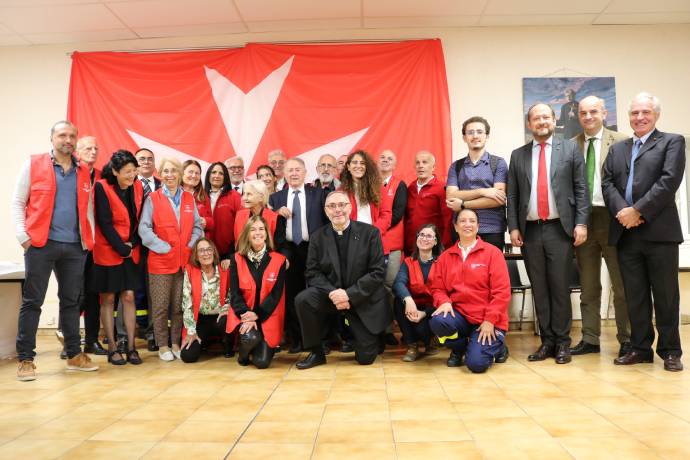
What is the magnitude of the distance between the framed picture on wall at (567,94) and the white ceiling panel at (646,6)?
25.1 inches

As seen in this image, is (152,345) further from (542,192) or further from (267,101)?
(542,192)

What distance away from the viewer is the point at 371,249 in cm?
355

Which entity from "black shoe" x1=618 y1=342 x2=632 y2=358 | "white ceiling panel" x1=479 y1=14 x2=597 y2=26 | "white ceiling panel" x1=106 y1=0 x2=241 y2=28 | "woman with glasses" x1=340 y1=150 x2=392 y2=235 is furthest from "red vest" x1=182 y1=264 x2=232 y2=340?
"white ceiling panel" x1=479 y1=14 x2=597 y2=26

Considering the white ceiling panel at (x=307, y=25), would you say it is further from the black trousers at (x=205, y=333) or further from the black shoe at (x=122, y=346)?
the black shoe at (x=122, y=346)

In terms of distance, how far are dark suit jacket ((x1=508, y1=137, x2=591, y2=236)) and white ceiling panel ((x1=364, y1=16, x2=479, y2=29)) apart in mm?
2141

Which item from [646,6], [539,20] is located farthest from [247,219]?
[646,6]

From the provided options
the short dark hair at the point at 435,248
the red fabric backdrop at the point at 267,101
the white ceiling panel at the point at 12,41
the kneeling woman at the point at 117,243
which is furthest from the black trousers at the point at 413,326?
the white ceiling panel at the point at 12,41

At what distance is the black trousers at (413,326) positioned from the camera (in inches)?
140

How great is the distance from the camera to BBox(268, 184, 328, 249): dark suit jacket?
388 cm

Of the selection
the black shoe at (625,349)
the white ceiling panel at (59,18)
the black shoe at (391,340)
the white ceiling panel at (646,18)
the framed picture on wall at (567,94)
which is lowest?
the black shoe at (391,340)

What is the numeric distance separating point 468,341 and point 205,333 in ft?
6.18

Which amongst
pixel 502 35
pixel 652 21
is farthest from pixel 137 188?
pixel 652 21

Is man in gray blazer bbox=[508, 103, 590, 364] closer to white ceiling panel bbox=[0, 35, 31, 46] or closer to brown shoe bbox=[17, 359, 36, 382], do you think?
brown shoe bbox=[17, 359, 36, 382]

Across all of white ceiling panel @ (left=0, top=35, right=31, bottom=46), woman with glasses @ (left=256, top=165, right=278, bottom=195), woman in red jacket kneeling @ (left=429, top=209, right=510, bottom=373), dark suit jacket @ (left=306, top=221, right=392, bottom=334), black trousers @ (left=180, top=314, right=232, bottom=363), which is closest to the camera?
woman in red jacket kneeling @ (left=429, top=209, right=510, bottom=373)
